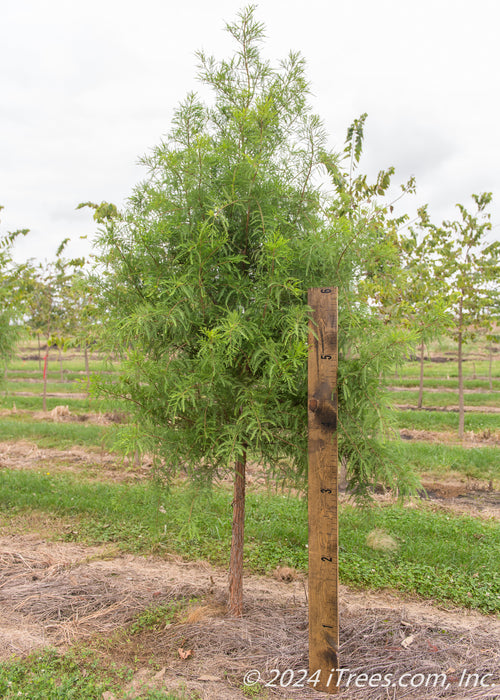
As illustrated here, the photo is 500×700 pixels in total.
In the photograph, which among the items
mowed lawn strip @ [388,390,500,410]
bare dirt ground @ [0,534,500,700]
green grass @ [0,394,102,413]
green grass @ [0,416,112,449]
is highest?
mowed lawn strip @ [388,390,500,410]

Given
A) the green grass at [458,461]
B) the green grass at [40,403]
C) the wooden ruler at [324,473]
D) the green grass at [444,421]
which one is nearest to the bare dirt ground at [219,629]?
the wooden ruler at [324,473]

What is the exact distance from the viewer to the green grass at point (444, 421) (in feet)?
43.4

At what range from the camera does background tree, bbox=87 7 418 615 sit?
3008mm

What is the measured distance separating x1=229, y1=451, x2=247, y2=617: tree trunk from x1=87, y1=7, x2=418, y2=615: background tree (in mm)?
563

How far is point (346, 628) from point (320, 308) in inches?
104

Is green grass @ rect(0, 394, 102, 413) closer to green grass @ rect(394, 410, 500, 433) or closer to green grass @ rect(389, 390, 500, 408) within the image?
green grass @ rect(394, 410, 500, 433)

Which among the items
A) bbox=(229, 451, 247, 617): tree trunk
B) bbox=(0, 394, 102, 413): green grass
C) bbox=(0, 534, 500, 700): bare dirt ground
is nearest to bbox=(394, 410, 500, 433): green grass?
bbox=(0, 534, 500, 700): bare dirt ground

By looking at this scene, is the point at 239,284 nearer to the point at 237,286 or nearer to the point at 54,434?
the point at 237,286

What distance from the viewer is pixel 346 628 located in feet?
12.5

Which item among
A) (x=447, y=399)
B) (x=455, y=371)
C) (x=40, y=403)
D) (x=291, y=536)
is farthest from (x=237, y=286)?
(x=455, y=371)

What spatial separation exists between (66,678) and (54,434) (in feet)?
31.8

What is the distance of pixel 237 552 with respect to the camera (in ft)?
12.9

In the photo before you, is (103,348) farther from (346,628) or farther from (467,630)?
(467,630)

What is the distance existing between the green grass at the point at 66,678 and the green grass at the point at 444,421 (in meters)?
11.2
